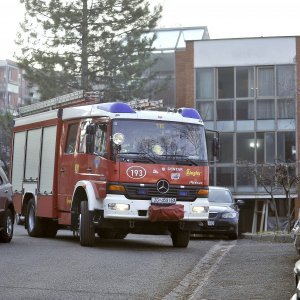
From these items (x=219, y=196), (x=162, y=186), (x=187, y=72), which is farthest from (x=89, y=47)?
(x=162, y=186)

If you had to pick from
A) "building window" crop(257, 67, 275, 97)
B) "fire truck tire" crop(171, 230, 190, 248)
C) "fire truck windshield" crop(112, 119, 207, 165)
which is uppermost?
A: "building window" crop(257, 67, 275, 97)

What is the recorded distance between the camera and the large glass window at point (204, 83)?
42.8 metres

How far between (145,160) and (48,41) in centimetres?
2770

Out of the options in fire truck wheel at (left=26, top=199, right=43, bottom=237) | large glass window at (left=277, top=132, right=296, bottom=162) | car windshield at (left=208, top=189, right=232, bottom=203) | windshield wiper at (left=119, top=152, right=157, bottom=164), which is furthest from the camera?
large glass window at (left=277, top=132, right=296, bottom=162)

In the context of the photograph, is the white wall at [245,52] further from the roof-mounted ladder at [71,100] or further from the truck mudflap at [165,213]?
the truck mudflap at [165,213]

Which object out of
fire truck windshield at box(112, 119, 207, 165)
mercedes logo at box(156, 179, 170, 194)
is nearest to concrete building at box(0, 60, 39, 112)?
fire truck windshield at box(112, 119, 207, 165)

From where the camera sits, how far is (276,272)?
12.8 metres

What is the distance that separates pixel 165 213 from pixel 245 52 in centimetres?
2640

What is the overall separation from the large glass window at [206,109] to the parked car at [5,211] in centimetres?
2507

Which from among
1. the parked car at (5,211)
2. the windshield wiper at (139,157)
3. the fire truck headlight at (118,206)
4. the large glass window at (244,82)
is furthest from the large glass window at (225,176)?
the fire truck headlight at (118,206)

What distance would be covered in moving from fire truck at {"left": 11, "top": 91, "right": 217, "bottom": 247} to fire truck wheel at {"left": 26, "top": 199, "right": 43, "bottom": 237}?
→ 1.72 m

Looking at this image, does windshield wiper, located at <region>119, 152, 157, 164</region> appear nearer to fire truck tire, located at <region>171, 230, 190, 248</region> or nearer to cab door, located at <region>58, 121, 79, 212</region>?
cab door, located at <region>58, 121, 79, 212</region>

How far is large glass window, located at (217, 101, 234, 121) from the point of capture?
139 ft

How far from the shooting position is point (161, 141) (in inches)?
687
